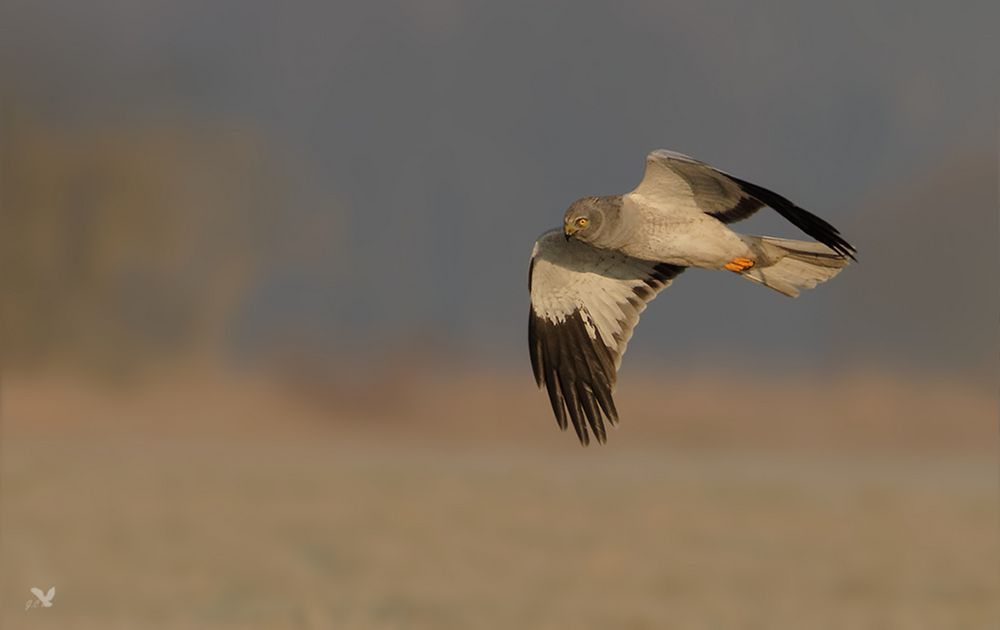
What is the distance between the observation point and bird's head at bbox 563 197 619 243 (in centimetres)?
1066

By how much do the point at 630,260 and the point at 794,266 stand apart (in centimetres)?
162

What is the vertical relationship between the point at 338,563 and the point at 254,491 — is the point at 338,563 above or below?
below

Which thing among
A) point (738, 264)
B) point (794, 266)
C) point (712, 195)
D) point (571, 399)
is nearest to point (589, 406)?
point (571, 399)

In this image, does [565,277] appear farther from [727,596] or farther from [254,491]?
[254,491]

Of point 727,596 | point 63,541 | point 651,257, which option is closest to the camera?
point 651,257

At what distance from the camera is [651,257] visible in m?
10.8

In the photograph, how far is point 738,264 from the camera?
36.1 feet

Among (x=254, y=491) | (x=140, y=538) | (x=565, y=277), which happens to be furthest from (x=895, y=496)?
(x=565, y=277)

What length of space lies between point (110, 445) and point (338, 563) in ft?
45.5

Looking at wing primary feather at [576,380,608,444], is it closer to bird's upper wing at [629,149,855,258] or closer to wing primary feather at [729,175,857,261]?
bird's upper wing at [629,149,855,258]

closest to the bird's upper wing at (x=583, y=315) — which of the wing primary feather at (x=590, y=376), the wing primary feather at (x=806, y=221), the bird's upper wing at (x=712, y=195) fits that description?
the wing primary feather at (x=590, y=376)

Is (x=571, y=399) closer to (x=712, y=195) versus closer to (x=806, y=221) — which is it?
(x=712, y=195)

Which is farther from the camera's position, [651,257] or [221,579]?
[221,579]

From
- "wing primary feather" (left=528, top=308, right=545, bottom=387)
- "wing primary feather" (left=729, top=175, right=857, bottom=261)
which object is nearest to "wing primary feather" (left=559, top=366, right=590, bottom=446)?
"wing primary feather" (left=528, top=308, right=545, bottom=387)
